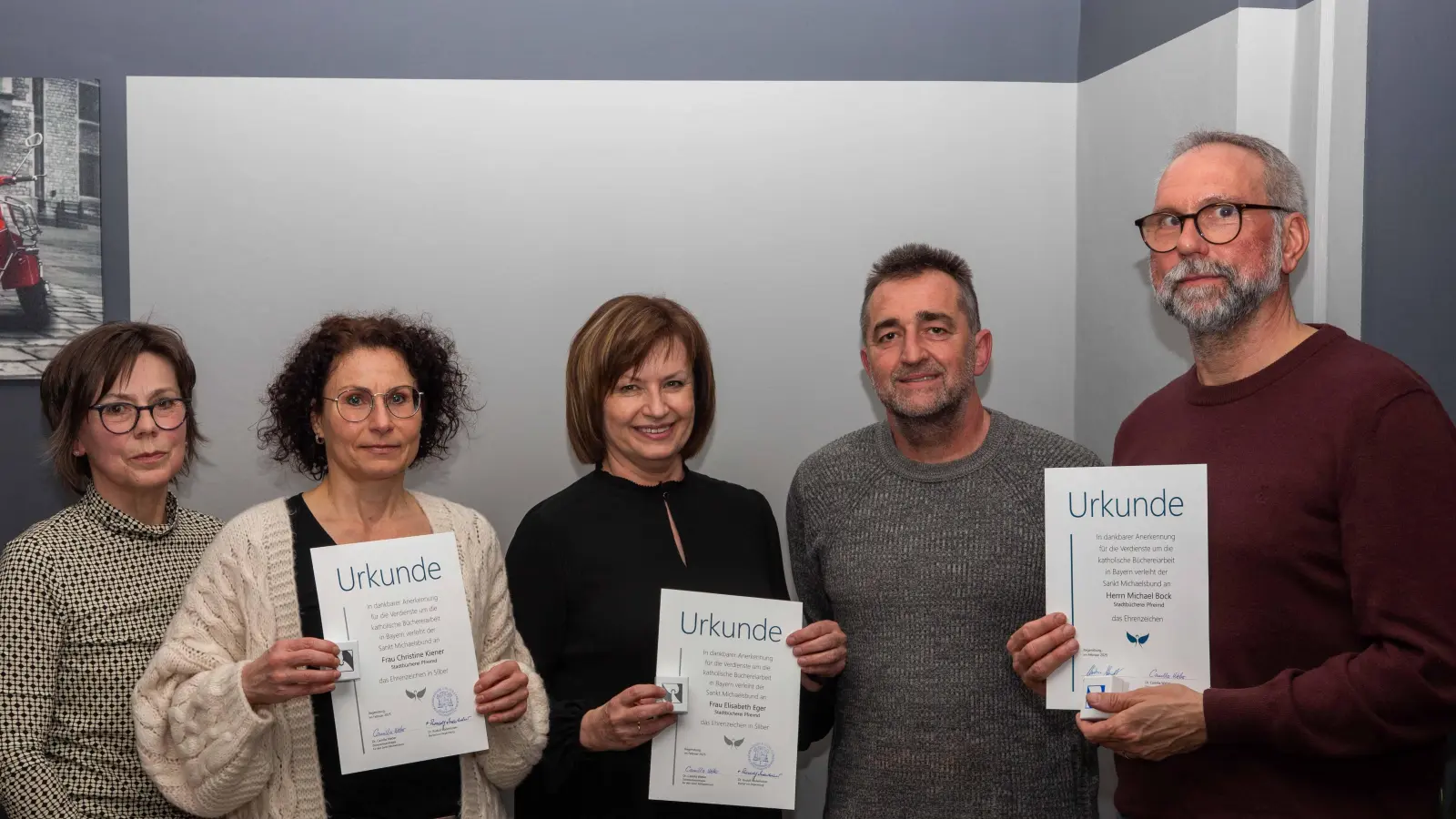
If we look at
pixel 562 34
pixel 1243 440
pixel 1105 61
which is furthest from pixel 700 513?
pixel 1105 61

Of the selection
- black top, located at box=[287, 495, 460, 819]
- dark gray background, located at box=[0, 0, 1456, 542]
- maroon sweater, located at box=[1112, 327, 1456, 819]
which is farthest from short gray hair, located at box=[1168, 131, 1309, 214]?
black top, located at box=[287, 495, 460, 819]

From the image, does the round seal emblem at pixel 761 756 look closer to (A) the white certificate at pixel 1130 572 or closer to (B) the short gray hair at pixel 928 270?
(A) the white certificate at pixel 1130 572

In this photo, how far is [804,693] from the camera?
93.5 inches

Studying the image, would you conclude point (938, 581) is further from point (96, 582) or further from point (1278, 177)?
point (96, 582)

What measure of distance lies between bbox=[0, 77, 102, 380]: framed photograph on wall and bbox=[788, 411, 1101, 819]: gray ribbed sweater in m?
2.15

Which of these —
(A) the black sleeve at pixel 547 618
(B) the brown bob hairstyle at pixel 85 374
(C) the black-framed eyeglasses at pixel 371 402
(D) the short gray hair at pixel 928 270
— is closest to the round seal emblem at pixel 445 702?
(A) the black sleeve at pixel 547 618

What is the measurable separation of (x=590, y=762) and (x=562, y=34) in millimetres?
1966

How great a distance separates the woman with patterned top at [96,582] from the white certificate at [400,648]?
0.51 meters

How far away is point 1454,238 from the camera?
7.25ft

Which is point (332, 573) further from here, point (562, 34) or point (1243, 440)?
point (562, 34)

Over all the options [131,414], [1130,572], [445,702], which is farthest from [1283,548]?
[131,414]

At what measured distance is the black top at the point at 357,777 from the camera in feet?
6.73

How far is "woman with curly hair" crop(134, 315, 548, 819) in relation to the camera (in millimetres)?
1967

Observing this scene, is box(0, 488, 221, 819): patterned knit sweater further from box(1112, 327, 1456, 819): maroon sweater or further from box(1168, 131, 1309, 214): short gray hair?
box(1168, 131, 1309, 214): short gray hair
